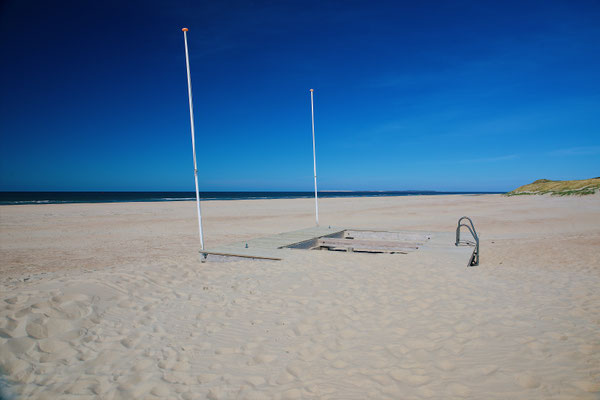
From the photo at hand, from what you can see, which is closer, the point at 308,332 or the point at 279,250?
the point at 308,332

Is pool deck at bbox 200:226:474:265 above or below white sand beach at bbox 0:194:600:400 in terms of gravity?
above

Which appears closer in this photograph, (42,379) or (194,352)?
(42,379)

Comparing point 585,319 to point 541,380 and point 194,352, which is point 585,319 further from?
point 194,352

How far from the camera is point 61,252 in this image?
11055mm

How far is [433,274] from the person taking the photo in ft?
20.3

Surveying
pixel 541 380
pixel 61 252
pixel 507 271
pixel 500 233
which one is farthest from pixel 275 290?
pixel 500 233

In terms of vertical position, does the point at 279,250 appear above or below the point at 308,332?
above

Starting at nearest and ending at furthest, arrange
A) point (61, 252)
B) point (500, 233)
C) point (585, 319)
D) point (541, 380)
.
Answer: point (541, 380)
point (585, 319)
point (61, 252)
point (500, 233)

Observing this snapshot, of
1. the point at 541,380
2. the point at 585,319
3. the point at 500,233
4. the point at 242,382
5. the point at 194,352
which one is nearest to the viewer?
the point at 541,380

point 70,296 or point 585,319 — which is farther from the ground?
point 70,296

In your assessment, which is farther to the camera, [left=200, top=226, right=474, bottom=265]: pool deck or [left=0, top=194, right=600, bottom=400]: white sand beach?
[left=200, top=226, right=474, bottom=265]: pool deck

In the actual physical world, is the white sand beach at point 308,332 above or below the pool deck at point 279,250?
below

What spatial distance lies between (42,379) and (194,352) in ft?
4.87

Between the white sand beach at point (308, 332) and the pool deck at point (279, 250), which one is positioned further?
the pool deck at point (279, 250)
